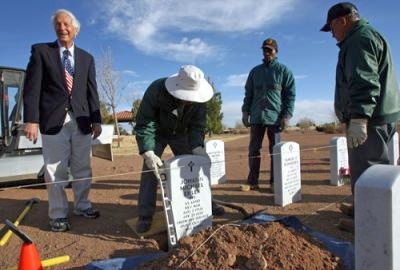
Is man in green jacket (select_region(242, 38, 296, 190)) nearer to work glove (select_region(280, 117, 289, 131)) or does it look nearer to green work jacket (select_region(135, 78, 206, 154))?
work glove (select_region(280, 117, 289, 131))

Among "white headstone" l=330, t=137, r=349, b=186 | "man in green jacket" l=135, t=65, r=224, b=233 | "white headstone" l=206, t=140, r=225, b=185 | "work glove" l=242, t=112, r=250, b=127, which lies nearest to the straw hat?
"man in green jacket" l=135, t=65, r=224, b=233

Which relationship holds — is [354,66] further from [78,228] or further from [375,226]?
[78,228]

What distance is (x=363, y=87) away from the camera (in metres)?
3.15

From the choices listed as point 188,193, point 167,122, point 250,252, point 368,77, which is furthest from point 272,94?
point 250,252

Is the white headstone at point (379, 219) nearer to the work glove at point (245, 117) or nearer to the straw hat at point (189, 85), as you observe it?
A: the straw hat at point (189, 85)

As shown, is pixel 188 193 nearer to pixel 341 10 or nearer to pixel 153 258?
pixel 153 258

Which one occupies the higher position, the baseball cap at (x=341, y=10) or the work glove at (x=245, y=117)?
the baseball cap at (x=341, y=10)

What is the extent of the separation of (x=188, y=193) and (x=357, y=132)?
5.16ft

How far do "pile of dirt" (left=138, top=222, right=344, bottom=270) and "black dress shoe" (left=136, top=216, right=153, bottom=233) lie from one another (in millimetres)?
1002

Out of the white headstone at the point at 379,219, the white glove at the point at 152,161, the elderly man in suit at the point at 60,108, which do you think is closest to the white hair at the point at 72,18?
the elderly man in suit at the point at 60,108

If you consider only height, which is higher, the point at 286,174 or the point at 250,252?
the point at 286,174

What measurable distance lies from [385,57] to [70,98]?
3.09m

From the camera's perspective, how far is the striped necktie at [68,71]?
13.2ft

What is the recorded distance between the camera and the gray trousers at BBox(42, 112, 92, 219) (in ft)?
12.8
